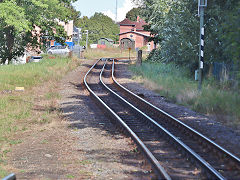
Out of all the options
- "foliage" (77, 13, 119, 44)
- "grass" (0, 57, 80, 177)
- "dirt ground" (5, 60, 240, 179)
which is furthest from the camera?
"foliage" (77, 13, 119, 44)

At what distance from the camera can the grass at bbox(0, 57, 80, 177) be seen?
960 centimetres

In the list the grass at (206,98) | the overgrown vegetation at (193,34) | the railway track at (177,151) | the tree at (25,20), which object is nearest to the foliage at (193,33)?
the overgrown vegetation at (193,34)

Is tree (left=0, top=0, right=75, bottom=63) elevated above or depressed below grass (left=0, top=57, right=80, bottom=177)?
above

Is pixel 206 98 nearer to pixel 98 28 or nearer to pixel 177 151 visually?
pixel 177 151

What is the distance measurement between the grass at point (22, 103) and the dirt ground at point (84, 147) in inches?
13.1

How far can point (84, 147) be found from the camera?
828 centimetres

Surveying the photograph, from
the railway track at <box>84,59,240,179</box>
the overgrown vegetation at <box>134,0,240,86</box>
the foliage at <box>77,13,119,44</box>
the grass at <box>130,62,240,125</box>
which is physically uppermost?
the foliage at <box>77,13,119,44</box>

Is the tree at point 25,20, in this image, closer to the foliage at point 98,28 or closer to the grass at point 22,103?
the grass at point 22,103

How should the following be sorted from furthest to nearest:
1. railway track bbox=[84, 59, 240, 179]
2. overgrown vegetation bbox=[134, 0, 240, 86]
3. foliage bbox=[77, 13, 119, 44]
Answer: foliage bbox=[77, 13, 119, 44] < overgrown vegetation bbox=[134, 0, 240, 86] < railway track bbox=[84, 59, 240, 179]

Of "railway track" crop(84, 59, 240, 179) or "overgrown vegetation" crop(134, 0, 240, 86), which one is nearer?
"railway track" crop(84, 59, 240, 179)

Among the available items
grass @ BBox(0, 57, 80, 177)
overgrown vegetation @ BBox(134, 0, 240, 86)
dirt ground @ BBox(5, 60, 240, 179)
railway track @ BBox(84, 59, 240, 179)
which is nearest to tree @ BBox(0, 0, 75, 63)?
grass @ BBox(0, 57, 80, 177)

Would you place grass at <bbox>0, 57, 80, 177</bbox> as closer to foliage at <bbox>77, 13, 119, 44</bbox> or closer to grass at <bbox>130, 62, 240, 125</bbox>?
grass at <bbox>130, 62, 240, 125</bbox>

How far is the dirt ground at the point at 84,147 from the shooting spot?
21.4 ft

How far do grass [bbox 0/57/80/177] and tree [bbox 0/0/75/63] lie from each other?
3.44m
